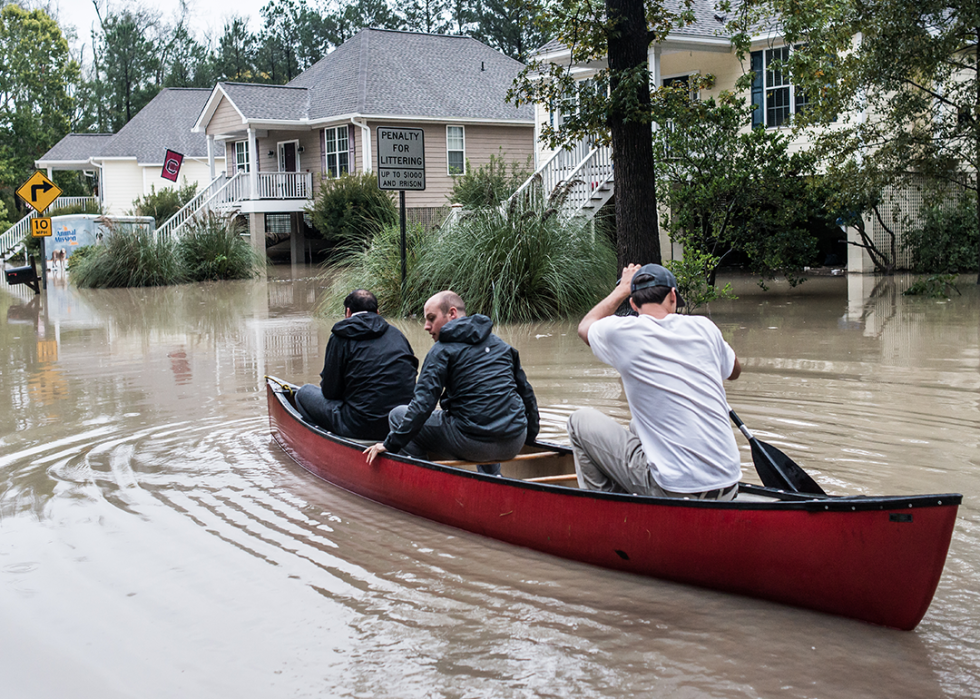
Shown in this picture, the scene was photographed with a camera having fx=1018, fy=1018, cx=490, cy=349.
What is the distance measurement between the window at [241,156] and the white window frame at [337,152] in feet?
Result: 15.1

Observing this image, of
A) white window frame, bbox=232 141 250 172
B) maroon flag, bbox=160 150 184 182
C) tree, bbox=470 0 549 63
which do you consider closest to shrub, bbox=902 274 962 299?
maroon flag, bbox=160 150 184 182

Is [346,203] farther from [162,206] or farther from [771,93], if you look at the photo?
[771,93]

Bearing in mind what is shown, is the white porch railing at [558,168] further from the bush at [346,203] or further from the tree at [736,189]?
the bush at [346,203]

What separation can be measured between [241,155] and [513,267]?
84.8 feet

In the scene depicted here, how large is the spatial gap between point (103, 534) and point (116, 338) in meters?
10.5

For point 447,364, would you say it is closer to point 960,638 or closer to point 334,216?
point 960,638

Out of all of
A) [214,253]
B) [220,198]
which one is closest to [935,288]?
[214,253]

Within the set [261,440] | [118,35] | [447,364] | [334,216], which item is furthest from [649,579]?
[118,35]

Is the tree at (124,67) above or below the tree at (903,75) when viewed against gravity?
above

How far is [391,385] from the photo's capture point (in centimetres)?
727

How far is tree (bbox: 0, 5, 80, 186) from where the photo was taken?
5097 cm

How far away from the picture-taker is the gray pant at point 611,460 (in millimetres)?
5281

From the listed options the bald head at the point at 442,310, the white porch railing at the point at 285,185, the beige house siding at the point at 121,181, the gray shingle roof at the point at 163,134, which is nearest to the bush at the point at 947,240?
the bald head at the point at 442,310

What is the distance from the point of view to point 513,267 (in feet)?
50.8
